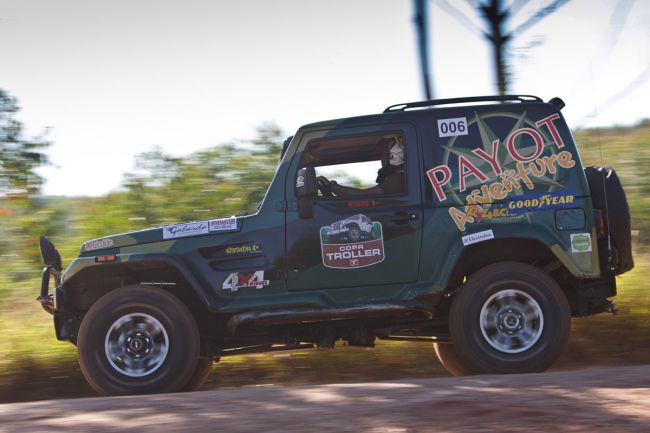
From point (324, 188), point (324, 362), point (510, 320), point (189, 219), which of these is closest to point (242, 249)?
point (324, 188)

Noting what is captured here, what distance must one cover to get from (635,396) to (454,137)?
238 centimetres

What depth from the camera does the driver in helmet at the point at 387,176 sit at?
6.19 meters

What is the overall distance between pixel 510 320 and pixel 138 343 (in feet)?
9.17

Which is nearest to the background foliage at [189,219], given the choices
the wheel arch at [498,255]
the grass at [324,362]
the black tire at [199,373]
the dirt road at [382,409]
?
the grass at [324,362]

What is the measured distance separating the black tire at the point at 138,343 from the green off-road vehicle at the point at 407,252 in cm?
1

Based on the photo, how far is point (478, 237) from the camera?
602cm

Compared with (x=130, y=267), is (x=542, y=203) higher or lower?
higher

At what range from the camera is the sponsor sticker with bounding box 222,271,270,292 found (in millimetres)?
6105

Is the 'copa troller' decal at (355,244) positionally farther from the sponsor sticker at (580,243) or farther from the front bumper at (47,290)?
the front bumper at (47,290)

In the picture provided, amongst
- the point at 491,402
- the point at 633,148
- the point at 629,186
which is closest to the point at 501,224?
the point at 491,402

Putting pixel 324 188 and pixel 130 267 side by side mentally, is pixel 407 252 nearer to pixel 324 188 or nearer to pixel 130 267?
pixel 324 188

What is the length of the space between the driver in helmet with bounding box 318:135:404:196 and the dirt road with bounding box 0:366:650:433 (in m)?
1.61

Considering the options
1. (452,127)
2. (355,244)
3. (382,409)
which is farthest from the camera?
(452,127)

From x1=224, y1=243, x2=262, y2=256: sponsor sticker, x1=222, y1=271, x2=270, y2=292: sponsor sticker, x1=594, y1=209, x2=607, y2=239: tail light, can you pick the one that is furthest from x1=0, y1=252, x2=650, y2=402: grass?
x1=594, y1=209, x2=607, y2=239: tail light
